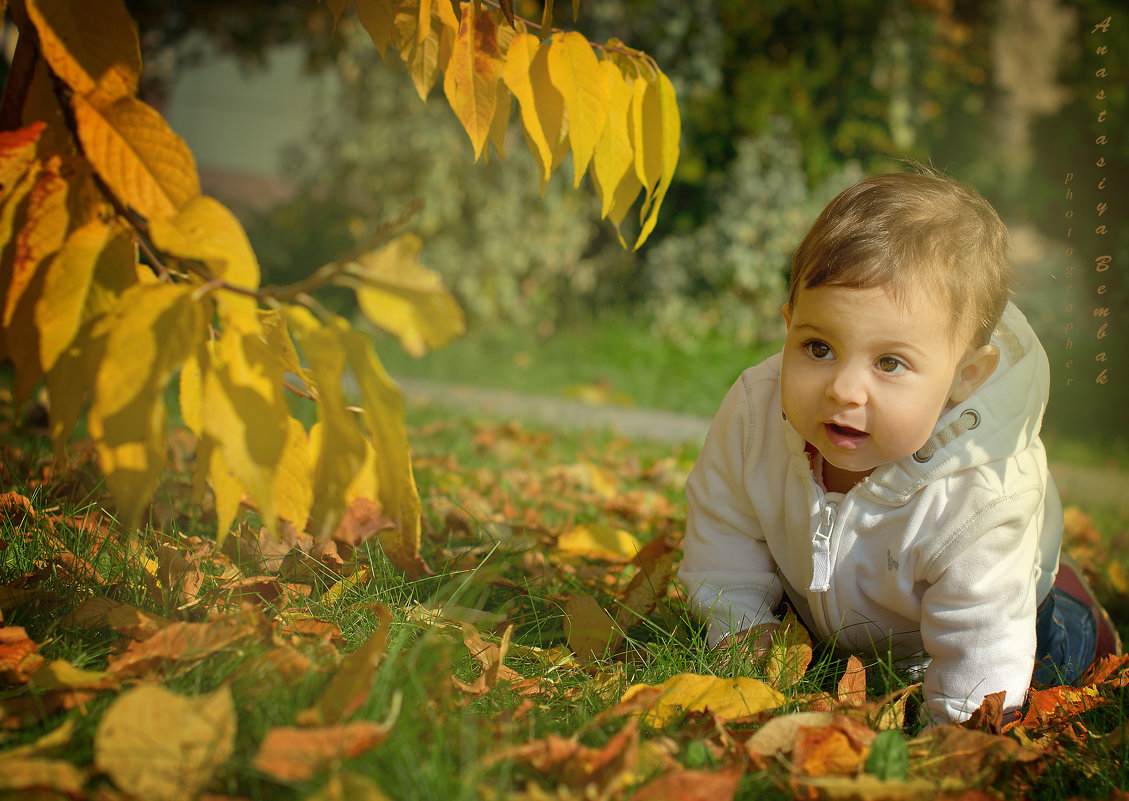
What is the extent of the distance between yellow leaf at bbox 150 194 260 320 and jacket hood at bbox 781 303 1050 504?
97 centimetres

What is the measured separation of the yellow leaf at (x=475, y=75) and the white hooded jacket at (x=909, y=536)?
70cm

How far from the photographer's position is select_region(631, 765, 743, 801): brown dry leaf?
97cm

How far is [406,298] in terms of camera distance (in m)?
0.93

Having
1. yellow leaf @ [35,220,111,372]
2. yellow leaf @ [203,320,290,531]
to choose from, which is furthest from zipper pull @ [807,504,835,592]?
yellow leaf @ [35,220,111,372]

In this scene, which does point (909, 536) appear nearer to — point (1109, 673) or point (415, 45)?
point (1109, 673)

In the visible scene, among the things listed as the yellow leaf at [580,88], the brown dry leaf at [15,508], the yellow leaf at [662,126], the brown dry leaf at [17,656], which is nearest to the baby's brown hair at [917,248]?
the yellow leaf at [662,126]

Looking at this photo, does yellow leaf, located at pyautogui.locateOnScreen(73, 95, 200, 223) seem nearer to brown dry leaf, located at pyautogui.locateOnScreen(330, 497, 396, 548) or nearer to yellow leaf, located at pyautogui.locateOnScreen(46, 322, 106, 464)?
yellow leaf, located at pyautogui.locateOnScreen(46, 322, 106, 464)

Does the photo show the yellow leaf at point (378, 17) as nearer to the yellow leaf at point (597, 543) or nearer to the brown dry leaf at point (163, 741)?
the brown dry leaf at point (163, 741)

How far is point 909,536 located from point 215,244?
1127 millimetres

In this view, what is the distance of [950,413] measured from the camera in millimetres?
1467

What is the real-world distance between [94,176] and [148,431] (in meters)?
0.44

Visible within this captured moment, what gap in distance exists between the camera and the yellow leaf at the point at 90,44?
1.09 m

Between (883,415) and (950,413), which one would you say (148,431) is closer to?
(883,415)

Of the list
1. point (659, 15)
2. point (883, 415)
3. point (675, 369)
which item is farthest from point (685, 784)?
point (659, 15)
